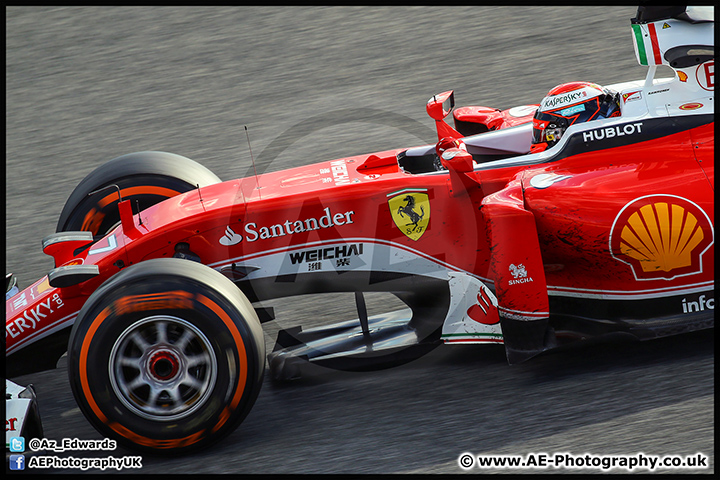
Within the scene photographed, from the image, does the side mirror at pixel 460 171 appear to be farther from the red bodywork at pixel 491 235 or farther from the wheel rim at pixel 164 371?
the wheel rim at pixel 164 371

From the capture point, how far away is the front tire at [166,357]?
3.41m

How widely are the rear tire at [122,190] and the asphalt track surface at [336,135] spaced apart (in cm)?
90

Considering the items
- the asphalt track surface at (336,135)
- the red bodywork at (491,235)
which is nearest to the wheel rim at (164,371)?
the asphalt track surface at (336,135)


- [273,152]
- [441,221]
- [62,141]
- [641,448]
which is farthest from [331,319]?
[62,141]

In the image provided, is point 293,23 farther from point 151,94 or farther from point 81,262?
point 81,262

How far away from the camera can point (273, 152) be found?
22.0 feet

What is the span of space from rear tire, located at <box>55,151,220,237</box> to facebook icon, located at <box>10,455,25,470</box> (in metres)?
1.50

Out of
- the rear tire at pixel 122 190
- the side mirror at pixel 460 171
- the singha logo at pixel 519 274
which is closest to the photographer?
the singha logo at pixel 519 274

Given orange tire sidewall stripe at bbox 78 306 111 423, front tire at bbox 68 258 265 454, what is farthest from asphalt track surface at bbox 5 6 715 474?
orange tire sidewall stripe at bbox 78 306 111 423

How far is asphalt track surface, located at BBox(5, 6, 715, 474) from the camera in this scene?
360cm

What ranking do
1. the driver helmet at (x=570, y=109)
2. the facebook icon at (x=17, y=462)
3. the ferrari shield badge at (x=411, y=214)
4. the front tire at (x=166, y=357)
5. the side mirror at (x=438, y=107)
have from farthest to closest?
the side mirror at (x=438, y=107) → the driver helmet at (x=570, y=109) → the ferrari shield badge at (x=411, y=214) → the facebook icon at (x=17, y=462) → the front tire at (x=166, y=357)

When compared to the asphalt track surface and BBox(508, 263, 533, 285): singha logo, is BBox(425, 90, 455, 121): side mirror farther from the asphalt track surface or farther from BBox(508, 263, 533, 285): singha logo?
the asphalt track surface

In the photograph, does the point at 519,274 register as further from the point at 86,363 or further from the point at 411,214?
the point at 86,363

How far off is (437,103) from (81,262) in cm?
203
